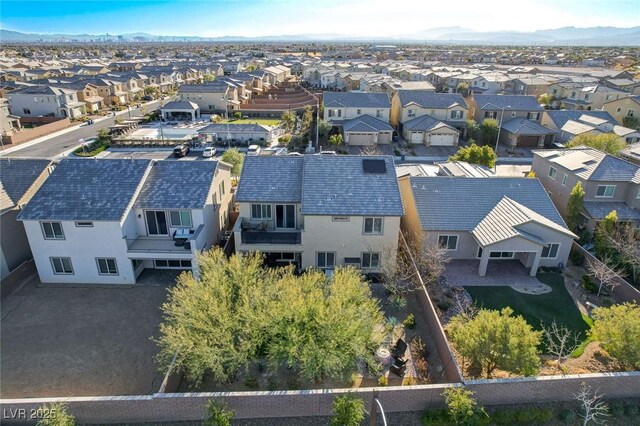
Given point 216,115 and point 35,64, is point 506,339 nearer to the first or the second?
point 216,115

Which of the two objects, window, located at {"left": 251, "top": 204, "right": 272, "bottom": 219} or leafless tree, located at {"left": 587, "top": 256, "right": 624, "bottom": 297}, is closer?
leafless tree, located at {"left": 587, "top": 256, "right": 624, "bottom": 297}


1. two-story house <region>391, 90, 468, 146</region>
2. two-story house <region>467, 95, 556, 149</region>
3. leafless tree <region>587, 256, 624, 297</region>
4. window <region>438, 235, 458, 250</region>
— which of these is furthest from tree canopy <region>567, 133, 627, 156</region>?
window <region>438, 235, 458, 250</region>

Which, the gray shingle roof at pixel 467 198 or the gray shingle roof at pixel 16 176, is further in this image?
the gray shingle roof at pixel 467 198

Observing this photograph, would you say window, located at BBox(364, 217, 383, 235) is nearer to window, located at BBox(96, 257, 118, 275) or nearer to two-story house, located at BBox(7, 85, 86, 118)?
window, located at BBox(96, 257, 118, 275)

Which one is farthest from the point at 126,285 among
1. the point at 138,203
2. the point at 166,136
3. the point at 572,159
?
the point at 166,136

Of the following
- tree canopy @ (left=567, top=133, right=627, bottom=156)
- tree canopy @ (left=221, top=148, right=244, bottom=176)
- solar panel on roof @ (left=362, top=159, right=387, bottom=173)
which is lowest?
tree canopy @ (left=221, top=148, right=244, bottom=176)

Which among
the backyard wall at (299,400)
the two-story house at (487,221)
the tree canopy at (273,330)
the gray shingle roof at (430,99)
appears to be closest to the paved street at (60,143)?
the backyard wall at (299,400)

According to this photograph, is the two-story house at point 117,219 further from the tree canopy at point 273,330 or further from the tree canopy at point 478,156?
the tree canopy at point 478,156
